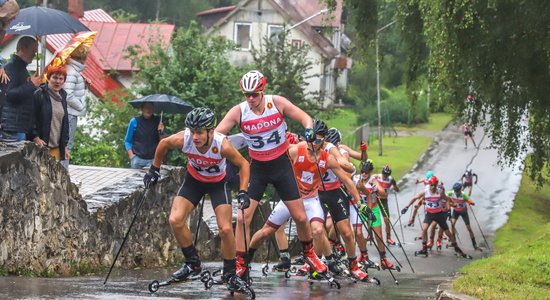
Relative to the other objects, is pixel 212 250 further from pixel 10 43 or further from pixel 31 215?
pixel 10 43

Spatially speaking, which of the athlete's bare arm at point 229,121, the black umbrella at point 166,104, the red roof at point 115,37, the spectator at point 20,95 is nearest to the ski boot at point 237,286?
the athlete's bare arm at point 229,121

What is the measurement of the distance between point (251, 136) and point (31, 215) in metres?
2.58

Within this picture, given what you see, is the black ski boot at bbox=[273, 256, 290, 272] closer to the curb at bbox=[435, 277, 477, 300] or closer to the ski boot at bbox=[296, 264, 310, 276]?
the ski boot at bbox=[296, 264, 310, 276]

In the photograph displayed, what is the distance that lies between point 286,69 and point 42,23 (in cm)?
2221

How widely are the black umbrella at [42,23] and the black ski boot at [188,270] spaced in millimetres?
5125

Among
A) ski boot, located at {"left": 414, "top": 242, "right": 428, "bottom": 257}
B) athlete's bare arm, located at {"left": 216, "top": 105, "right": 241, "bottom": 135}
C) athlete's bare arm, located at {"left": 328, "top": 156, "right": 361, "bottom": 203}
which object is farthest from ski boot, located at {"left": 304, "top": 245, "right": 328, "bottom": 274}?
ski boot, located at {"left": 414, "top": 242, "right": 428, "bottom": 257}

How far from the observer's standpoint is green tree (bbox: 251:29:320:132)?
121 ft

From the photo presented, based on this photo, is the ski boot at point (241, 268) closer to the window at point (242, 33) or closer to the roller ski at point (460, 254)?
the roller ski at point (460, 254)

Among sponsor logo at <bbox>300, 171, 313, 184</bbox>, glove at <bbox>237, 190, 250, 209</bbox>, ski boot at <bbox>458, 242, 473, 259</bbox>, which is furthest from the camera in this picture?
ski boot at <bbox>458, 242, 473, 259</bbox>

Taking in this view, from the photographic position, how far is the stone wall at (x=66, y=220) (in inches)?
493

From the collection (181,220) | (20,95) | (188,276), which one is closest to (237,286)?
(188,276)

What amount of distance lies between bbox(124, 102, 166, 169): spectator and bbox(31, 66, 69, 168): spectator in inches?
170

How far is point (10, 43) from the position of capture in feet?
168

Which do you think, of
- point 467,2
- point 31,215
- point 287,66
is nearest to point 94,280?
point 31,215
